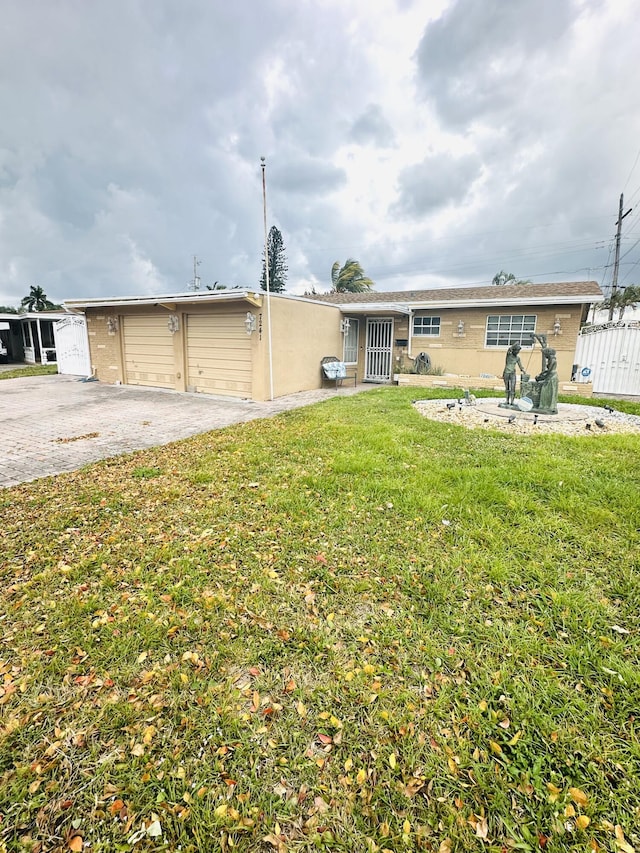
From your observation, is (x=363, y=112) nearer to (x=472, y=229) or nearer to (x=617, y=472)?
(x=617, y=472)

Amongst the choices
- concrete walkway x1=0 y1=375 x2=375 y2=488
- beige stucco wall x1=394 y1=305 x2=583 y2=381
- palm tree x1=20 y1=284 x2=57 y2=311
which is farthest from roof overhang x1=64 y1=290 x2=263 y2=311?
palm tree x1=20 y1=284 x2=57 y2=311

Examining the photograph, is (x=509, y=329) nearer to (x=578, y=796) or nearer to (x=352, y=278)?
(x=578, y=796)

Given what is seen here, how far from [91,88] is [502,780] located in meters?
17.2

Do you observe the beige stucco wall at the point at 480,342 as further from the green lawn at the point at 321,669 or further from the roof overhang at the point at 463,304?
the green lawn at the point at 321,669

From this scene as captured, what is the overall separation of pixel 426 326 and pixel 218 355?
7740mm

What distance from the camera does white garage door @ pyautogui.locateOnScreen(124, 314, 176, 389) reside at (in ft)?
40.2

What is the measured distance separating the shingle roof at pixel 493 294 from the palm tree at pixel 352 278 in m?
13.8

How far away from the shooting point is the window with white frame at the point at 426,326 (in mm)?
14344

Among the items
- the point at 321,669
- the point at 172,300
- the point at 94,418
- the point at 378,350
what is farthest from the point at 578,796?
the point at 378,350

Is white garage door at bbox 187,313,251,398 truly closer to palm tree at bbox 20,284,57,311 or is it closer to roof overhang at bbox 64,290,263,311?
roof overhang at bbox 64,290,263,311

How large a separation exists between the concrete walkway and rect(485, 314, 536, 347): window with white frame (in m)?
5.20

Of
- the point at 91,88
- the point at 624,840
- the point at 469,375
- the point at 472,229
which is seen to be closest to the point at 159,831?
the point at 624,840

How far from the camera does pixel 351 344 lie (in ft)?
48.0

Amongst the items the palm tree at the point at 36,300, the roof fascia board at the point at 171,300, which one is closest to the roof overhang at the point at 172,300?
the roof fascia board at the point at 171,300
